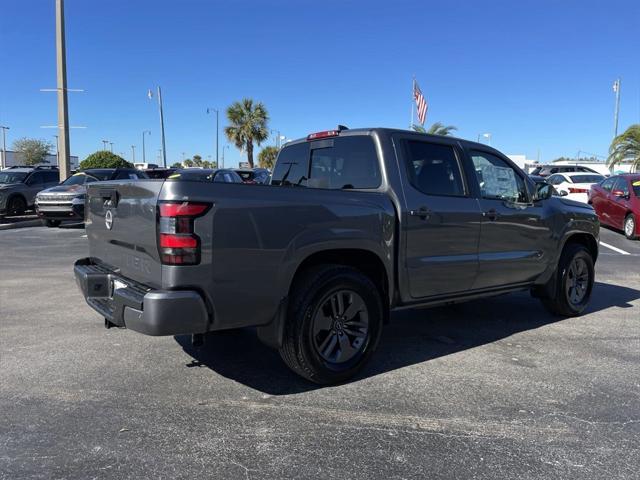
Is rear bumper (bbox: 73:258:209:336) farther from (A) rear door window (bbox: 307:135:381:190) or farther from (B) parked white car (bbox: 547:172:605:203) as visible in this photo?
(B) parked white car (bbox: 547:172:605:203)

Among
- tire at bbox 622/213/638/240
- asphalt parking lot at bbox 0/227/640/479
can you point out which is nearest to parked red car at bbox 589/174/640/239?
tire at bbox 622/213/638/240

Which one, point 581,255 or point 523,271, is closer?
point 523,271

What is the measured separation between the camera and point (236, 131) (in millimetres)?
48125

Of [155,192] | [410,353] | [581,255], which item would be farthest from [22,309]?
[581,255]

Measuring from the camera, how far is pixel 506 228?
529 cm

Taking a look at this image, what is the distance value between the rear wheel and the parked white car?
524 cm

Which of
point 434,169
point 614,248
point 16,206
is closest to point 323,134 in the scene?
point 434,169

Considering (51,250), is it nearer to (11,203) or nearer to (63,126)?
(11,203)

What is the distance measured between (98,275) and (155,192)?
3.50 ft

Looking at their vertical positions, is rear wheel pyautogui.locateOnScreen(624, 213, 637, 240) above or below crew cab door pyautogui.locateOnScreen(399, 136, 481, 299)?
below

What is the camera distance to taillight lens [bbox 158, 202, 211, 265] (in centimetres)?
328

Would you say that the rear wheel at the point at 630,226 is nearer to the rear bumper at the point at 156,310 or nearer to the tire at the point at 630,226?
the tire at the point at 630,226

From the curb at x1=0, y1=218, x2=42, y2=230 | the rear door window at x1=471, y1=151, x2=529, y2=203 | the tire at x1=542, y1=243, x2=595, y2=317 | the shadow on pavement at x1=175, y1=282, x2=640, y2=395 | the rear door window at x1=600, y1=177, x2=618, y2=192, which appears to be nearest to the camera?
the shadow on pavement at x1=175, y1=282, x2=640, y2=395

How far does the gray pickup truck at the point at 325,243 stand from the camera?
337 centimetres
